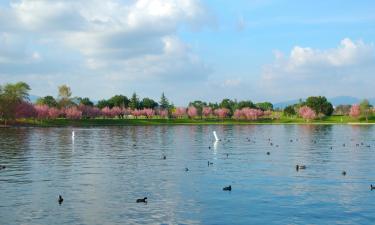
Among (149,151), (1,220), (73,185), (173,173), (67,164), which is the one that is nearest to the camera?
(1,220)

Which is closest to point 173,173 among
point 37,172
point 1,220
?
point 37,172

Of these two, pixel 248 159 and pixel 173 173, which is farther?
pixel 248 159

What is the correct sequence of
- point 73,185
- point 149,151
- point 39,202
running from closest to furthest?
point 39,202, point 73,185, point 149,151

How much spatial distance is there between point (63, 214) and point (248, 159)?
128 ft

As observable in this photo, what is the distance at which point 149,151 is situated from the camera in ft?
267

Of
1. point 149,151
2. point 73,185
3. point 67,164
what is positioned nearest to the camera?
point 73,185

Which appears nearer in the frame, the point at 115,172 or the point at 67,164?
the point at 115,172

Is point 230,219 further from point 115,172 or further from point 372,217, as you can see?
point 115,172

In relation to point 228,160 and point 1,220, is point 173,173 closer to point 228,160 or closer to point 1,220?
point 228,160

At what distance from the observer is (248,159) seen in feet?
222

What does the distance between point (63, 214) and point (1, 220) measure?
3.99 m

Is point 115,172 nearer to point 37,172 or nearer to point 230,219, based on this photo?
point 37,172

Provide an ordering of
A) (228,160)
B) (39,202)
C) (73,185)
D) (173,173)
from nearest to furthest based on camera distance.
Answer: (39,202) → (73,185) → (173,173) → (228,160)

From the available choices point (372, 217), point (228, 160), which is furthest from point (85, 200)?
point (228, 160)
